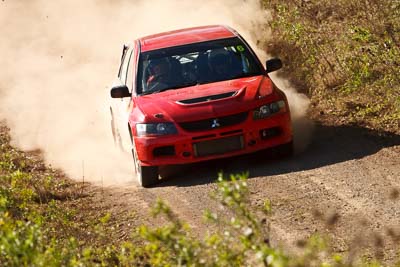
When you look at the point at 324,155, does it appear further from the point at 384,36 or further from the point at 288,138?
the point at 384,36

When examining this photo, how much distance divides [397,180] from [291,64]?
30.5ft

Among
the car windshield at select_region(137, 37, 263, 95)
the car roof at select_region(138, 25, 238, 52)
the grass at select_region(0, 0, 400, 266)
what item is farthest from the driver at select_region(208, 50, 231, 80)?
the grass at select_region(0, 0, 400, 266)

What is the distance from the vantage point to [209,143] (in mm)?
12352

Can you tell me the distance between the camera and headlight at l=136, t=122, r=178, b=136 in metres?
12.3

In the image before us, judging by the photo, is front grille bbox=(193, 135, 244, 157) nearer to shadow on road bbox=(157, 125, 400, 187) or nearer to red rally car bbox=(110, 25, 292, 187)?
red rally car bbox=(110, 25, 292, 187)

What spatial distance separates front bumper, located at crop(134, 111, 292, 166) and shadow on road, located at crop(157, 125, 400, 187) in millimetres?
293

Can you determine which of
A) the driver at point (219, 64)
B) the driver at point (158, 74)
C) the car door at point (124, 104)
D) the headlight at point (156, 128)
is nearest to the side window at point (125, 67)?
the car door at point (124, 104)

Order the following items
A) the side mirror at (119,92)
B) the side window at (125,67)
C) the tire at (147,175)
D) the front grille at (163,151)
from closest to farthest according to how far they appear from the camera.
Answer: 1. the front grille at (163,151)
2. the tire at (147,175)
3. the side mirror at (119,92)
4. the side window at (125,67)

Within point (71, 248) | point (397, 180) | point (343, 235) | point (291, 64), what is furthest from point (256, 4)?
point (71, 248)

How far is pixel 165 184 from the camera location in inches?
500

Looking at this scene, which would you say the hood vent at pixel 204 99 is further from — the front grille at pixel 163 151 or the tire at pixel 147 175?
the tire at pixel 147 175

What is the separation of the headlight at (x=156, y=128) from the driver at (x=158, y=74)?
2.90ft

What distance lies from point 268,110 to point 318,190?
1.87 m

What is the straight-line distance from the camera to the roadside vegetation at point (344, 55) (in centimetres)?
1573
